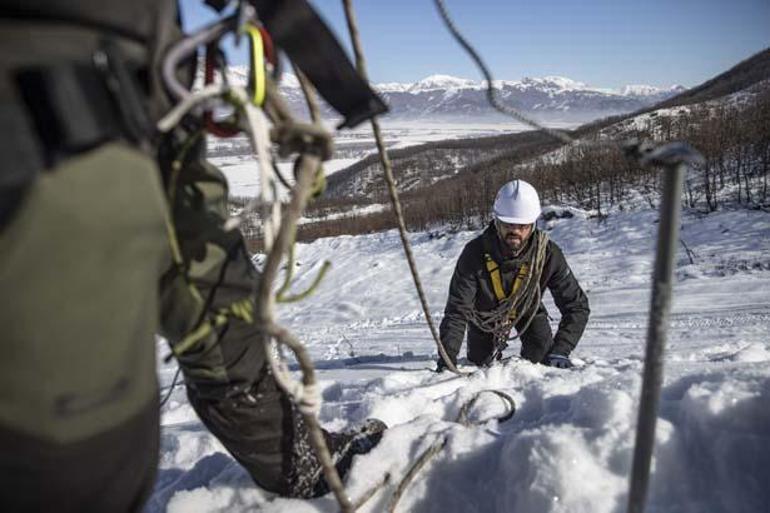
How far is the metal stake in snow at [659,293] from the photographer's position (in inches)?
30.0

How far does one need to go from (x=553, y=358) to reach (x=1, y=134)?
3.28 meters

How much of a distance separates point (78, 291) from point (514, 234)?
→ 3213 mm

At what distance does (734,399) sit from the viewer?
1.37m

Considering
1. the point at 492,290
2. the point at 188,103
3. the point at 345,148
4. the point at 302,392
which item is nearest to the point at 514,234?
the point at 492,290

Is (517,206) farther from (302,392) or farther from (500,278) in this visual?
(302,392)

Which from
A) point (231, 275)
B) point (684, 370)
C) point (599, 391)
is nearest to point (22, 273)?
point (231, 275)

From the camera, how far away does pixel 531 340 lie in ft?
13.3

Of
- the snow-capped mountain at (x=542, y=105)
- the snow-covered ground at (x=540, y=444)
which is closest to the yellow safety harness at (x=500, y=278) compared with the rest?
the snow-covered ground at (x=540, y=444)

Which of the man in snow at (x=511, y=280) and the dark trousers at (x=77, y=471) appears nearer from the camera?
the dark trousers at (x=77, y=471)

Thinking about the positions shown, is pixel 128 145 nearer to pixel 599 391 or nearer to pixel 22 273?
pixel 22 273

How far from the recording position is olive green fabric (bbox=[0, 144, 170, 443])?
561 millimetres

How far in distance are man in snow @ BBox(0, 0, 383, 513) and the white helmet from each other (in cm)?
297

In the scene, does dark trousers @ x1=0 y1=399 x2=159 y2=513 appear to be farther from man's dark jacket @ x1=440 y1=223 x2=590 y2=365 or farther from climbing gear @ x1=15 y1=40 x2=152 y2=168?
man's dark jacket @ x1=440 y1=223 x2=590 y2=365

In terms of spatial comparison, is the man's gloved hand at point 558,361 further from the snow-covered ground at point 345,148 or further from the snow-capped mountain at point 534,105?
the snow-capped mountain at point 534,105
